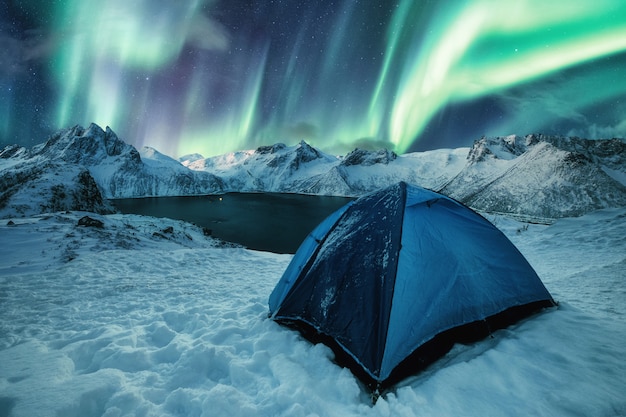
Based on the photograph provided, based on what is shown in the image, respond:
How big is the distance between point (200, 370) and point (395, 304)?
3.02 m

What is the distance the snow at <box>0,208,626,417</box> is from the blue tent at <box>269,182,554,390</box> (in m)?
0.28

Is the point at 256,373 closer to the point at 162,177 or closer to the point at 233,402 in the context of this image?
the point at 233,402

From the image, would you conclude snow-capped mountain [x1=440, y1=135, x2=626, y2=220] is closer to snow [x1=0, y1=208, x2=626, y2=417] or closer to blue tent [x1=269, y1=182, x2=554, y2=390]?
blue tent [x1=269, y1=182, x2=554, y2=390]

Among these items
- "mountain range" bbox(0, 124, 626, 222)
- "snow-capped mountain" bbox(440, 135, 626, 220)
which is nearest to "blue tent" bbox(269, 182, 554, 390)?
"mountain range" bbox(0, 124, 626, 222)

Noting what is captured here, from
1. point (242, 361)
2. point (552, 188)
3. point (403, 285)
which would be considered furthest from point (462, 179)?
point (242, 361)

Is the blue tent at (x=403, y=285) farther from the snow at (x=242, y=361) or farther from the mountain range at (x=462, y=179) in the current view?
the mountain range at (x=462, y=179)

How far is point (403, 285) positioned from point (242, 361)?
2701mm

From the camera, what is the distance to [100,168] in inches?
7062

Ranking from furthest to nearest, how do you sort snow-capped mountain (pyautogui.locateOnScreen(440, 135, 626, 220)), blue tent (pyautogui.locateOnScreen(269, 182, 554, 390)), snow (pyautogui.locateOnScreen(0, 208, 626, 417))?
snow-capped mountain (pyautogui.locateOnScreen(440, 135, 626, 220))
blue tent (pyautogui.locateOnScreen(269, 182, 554, 390))
snow (pyautogui.locateOnScreen(0, 208, 626, 417))

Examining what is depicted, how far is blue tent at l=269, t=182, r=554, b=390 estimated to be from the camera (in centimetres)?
347

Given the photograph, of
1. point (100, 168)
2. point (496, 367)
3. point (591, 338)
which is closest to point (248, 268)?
point (496, 367)

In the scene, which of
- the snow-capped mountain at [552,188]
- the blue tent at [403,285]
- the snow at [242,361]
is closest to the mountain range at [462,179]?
the snow-capped mountain at [552,188]

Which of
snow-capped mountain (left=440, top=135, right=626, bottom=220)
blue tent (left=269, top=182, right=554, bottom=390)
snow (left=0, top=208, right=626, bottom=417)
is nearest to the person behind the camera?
snow (left=0, top=208, right=626, bottom=417)

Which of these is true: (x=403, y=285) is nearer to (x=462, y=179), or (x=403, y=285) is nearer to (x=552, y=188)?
(x=552, y=188)
